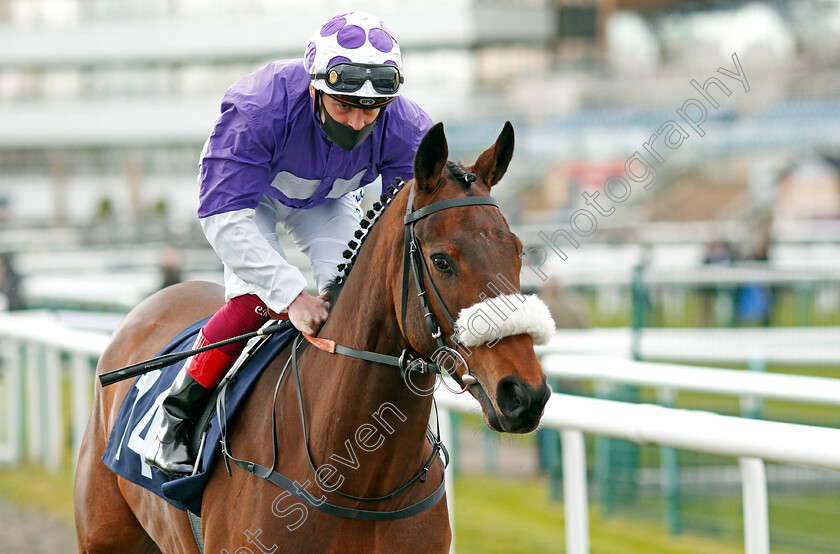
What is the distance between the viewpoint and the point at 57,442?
23.8 ft

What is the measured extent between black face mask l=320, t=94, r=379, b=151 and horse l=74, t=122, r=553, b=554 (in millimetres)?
215

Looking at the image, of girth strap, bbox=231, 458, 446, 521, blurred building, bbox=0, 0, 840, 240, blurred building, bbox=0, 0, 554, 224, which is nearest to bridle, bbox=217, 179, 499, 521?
girth strap, bbox=231, 458, 446, 521

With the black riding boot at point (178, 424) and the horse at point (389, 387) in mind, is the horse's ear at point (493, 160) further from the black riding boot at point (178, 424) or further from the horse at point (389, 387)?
the black riding boot at point (178, 424)

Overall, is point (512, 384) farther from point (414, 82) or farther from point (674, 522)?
point (414, 82)

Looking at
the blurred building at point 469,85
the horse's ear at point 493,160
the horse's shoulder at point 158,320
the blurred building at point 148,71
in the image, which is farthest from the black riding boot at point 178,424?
the blurred building at point 148,71

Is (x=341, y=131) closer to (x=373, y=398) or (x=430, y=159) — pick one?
(x=430, y=159)

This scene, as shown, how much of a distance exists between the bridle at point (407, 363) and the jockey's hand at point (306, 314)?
0.03 meters

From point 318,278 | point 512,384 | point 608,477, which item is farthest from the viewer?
point 608,477

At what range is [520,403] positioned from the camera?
2.19 meters

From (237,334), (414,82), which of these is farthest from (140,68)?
(237,334)

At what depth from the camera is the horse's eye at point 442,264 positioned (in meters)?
2.37

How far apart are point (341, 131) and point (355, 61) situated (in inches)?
8.3

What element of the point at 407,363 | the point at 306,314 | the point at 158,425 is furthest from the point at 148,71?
the point at 407,363

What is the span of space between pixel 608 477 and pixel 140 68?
126 feet
